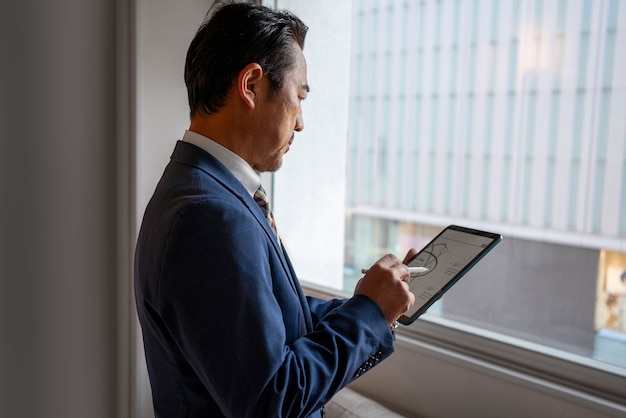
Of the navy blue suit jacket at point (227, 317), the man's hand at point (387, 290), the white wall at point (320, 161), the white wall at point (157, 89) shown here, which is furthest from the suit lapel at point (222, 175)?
the white wall at point (320, 161)

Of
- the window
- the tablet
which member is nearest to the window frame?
the window

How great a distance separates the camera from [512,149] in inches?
53.9

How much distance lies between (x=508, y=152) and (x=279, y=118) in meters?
0.71

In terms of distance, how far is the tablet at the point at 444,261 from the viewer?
92cm

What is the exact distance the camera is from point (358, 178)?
1775mm

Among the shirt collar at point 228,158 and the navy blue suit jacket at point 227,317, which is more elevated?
the shirt collar at point 228,158

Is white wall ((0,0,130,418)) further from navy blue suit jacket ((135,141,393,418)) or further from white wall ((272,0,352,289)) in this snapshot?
navy blue suit jacket ((135,141,393,418))

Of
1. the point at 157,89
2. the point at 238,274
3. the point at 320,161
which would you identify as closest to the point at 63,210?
the point at 157,89

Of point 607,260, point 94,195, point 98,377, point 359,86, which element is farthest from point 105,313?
point 607,260

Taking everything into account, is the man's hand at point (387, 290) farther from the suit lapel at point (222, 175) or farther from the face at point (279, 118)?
the face at point (279, 118)

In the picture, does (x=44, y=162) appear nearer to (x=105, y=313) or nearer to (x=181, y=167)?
(x=105, y=313)

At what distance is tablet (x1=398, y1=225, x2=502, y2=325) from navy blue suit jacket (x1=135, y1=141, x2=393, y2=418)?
0.14m

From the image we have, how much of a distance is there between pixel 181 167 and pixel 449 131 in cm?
85

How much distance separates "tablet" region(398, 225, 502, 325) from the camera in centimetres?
92
